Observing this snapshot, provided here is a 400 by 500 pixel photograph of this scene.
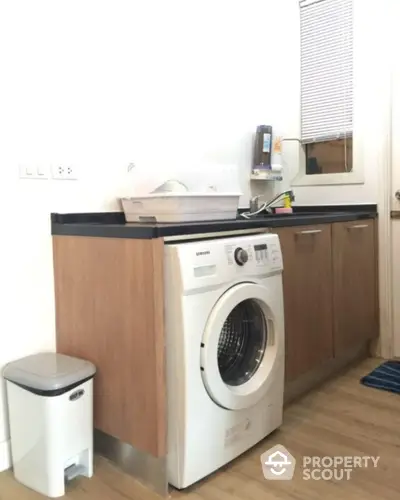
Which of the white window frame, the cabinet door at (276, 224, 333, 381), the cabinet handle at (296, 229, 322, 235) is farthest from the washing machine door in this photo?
the white window frame

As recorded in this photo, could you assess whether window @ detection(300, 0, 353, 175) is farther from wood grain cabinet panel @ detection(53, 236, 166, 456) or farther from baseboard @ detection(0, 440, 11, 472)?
baseboard @ detection(0, 440, 11, 472)

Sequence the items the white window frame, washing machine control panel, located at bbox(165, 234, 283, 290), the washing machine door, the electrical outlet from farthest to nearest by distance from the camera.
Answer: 1. the white window frame
2. the electrical outlet
3. the washing machine door
4. washing machine control panel, located at bbox(165, 234, 283, 290)

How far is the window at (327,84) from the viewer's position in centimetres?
295

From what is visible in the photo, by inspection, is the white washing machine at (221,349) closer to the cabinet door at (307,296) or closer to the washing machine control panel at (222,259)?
the washing machine control panel at (222,259)

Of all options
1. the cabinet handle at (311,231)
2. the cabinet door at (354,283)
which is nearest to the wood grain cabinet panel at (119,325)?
the cabinet handle at (311,231)

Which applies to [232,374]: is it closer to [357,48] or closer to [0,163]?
[0,163]

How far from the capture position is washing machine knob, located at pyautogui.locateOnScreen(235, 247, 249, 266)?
1.75 m

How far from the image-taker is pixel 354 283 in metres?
2.66

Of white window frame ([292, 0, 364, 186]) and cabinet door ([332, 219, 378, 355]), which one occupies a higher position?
white window frame ([292, 0, 364, 186])

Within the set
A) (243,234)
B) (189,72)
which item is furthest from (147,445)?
(189,72)

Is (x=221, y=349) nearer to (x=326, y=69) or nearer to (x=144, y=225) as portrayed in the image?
(x=144, y=225)

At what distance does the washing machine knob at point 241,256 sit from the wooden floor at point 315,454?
0.75m

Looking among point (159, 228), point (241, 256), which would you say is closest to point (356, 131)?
point (241, 256)

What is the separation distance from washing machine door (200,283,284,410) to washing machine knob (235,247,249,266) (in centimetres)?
8
